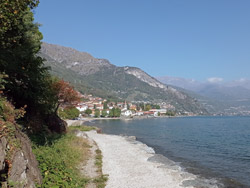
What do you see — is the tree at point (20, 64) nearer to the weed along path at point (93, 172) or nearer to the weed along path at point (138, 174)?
the weed along path at point (93, 172)

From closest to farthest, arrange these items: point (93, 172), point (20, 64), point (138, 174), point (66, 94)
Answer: point (20, 64) < point (93, 172) < point (138, 174) < point (66, 94)

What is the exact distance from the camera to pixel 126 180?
1286cm

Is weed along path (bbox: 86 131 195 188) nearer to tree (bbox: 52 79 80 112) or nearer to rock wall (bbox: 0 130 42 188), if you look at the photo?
rock wall (bbox: 0 130 42 188)

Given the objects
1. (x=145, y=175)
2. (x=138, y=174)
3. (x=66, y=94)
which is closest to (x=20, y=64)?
(x=138, y=174)

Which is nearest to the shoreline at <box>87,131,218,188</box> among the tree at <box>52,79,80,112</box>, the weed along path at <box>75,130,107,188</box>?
the weed along path at <box>75,130,107,188</box>

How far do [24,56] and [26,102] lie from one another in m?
4.44

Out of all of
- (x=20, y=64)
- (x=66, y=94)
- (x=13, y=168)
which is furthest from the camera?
(x=66, y=94)

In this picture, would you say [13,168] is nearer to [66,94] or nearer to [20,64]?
[20,64]

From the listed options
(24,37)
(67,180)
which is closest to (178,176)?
(67,180)

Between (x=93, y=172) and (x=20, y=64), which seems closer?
(x=20, y=64)

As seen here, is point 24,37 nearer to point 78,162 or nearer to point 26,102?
point 26,102

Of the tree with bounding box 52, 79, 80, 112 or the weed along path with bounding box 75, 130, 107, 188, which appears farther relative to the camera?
the tree with bounding box 52, 79, 80, 112

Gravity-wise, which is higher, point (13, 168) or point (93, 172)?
point (13, 168)

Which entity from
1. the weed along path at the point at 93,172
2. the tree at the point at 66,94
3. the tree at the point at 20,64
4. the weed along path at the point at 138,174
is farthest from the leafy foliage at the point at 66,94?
the weed along path at the point at 138,174
